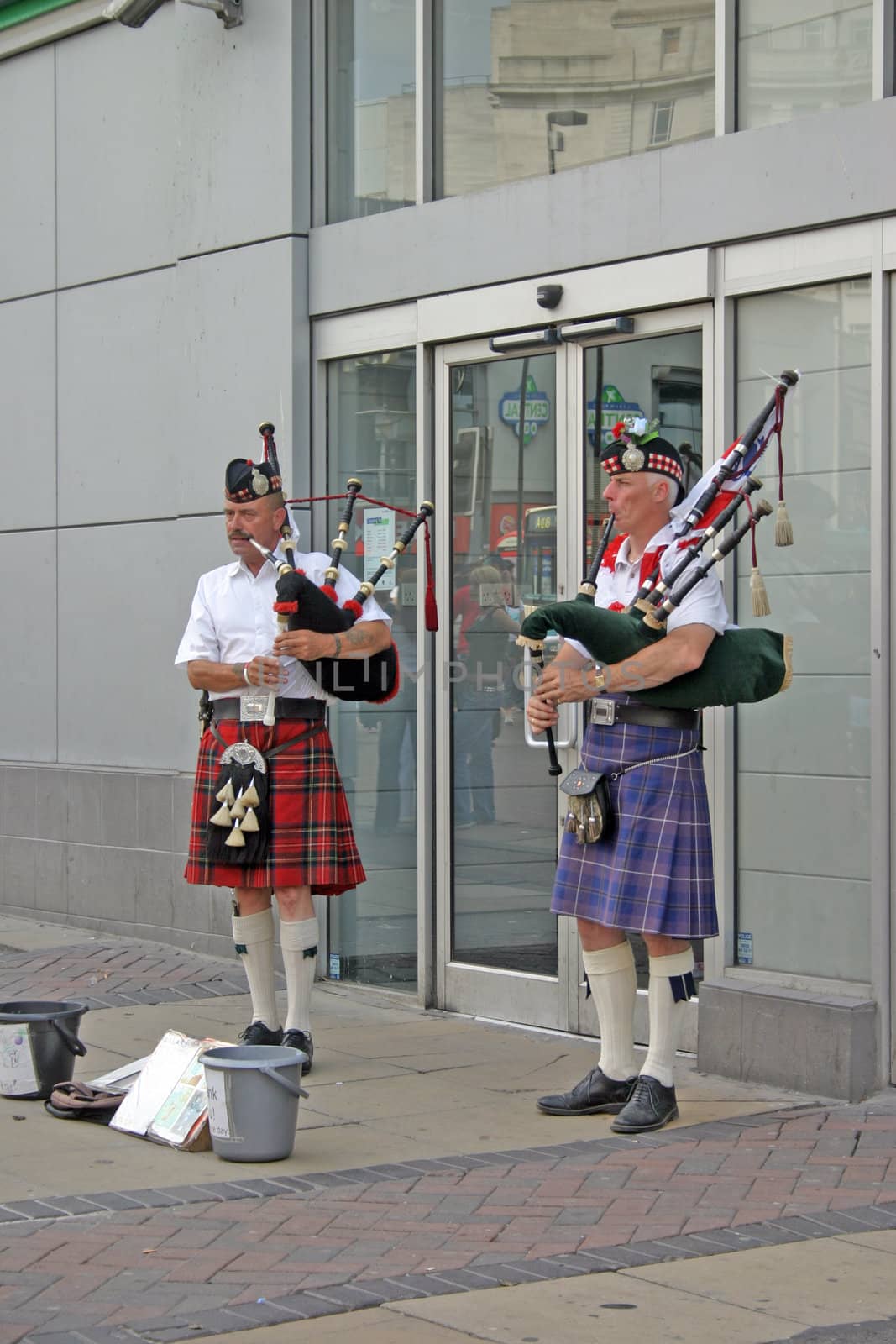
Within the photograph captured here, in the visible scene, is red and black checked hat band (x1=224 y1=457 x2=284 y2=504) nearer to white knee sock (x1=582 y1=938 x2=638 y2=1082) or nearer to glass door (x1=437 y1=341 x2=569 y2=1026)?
glass door (x1=437 y1=341 x2=569 y2=1026)

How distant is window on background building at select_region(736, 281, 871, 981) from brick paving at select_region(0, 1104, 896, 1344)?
786mm

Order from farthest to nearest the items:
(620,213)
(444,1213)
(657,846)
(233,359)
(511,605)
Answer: (233,359)
(511,605)
(620,213)
(657,846)
(444,1213)

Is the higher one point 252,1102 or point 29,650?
point 29,650

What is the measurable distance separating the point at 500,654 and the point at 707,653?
1854 mm

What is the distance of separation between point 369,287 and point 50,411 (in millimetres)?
2600

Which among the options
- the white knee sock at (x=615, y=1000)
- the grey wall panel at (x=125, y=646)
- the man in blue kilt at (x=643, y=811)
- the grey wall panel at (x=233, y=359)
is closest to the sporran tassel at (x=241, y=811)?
the man in blue kilt at (x=643, y=811)

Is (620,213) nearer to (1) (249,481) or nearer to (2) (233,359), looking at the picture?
(1) (249,481)

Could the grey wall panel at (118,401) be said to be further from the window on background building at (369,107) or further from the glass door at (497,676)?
the glass door at (497,676)

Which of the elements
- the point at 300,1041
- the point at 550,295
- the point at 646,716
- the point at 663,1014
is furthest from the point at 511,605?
the point at 663,1014

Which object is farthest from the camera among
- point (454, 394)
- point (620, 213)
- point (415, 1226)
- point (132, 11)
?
point (132, 11)

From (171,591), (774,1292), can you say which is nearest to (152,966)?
(171,591)

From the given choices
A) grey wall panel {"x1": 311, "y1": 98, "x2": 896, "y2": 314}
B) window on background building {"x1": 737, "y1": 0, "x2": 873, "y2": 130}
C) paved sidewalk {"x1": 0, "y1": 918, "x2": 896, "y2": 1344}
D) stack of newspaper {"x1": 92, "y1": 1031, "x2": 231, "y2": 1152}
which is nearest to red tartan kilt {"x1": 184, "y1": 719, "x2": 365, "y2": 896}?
paved sidewalk {"x1": 0, "y1": 918, "x2": 896, "y2": 1344}

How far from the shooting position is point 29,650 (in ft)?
32.4

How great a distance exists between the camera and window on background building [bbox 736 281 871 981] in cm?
602
